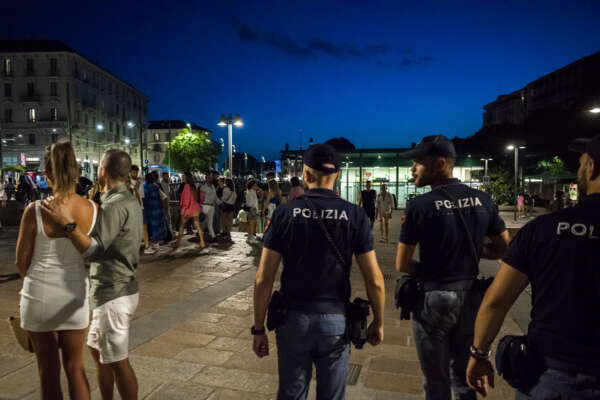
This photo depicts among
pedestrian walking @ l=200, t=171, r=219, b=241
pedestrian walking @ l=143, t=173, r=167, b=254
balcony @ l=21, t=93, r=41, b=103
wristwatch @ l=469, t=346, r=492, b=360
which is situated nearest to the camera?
wristwatch @ l=469, t=346, r=492, b=360

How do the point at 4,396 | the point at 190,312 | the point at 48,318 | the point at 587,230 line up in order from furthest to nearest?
the point at 190,312
the point at 4,396
the point at 48,318
the point at 587,230

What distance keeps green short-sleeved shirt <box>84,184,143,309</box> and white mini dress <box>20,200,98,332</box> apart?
102 mm

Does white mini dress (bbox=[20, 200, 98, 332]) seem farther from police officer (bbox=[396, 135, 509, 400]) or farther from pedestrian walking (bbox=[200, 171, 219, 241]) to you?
pedestrian walking (bbox=[200, 171, 219, 241])

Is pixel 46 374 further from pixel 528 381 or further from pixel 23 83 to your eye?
pixel 23 83

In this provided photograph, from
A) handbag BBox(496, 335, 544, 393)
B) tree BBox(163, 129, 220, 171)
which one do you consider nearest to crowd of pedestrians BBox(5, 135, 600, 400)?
handbag BBox(496, 335, 544, 393)

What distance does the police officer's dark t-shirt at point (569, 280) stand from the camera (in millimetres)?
1577

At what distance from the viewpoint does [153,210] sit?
9594 mm

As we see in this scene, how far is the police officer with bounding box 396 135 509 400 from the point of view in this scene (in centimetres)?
251

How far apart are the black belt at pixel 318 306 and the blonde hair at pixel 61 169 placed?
1.48 meters

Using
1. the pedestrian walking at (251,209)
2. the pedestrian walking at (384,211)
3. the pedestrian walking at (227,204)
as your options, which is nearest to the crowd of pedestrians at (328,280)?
the pedestrian walking at (251,209)

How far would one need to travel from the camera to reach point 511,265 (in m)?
1.77

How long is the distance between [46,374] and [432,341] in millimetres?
2257

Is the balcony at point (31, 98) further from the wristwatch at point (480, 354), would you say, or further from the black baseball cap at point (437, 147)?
the wristwatch at point (480, 354)

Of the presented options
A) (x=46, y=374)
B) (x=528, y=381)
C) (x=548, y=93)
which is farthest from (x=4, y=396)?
(x=548, y=93)
